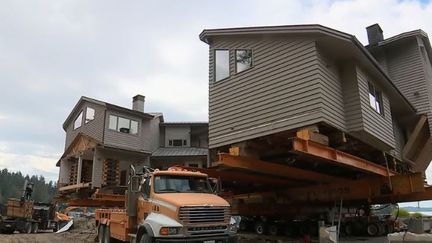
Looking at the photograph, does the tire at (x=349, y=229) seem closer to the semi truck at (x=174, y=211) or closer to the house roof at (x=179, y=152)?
the semi truck at (x=174, y=211)

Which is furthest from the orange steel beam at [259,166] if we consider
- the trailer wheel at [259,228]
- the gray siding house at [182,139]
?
the gray siding house at [182,139]

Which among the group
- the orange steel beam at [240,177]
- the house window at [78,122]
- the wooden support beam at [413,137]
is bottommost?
the orange steel beam at [240,177]

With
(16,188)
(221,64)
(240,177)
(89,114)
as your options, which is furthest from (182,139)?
(16,188)

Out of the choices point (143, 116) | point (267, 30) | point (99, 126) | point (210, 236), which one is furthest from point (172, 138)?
point (210, 236)

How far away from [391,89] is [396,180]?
3.79 m

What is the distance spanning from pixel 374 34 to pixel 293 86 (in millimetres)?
13581

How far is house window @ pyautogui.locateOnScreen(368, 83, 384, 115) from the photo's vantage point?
14.1 meters

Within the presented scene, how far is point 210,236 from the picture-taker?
33.0 feet

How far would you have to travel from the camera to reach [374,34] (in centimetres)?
2314

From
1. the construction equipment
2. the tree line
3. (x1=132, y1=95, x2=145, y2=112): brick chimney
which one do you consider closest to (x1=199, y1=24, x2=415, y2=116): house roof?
the construction equipment

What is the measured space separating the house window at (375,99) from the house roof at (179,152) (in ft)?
63.3

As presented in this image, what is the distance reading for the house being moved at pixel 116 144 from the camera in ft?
91.5

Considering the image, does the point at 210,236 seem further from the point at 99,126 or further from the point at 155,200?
the point at 99,126

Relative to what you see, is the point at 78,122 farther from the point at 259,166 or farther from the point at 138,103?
the point at 259,166
